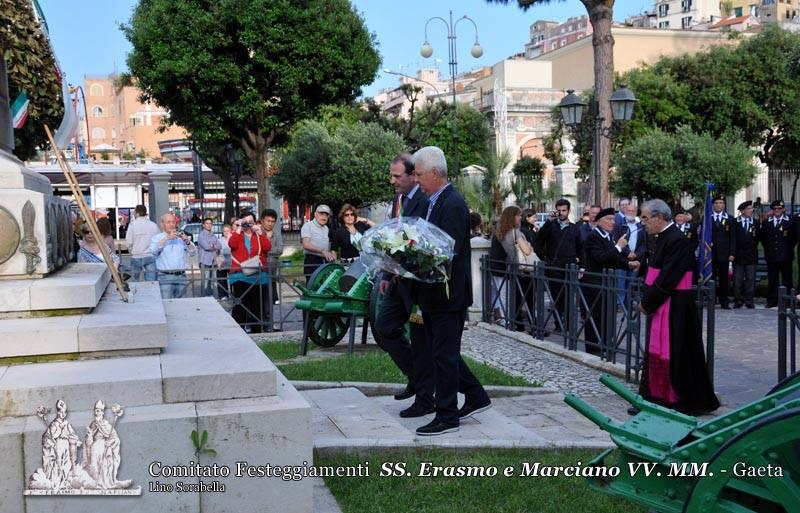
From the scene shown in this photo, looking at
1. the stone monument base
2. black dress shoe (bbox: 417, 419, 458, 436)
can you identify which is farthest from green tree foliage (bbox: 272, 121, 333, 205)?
the stone monument base

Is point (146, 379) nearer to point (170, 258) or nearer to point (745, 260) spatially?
point (170, 258)

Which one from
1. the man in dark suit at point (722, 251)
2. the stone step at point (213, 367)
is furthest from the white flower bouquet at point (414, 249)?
the man in dark suit at point (722, 251)

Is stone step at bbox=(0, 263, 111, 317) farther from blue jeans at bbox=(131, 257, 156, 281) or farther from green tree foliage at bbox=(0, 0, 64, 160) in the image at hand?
blue jeans at bbox=(131, 257, 156, 281)

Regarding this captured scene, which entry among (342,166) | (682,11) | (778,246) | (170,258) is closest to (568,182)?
(342,166)

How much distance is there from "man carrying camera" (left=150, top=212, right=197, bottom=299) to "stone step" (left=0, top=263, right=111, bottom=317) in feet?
23.8

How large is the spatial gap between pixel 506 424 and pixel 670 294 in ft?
6.92

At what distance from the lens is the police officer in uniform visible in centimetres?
1516

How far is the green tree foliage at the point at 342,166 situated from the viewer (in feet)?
108

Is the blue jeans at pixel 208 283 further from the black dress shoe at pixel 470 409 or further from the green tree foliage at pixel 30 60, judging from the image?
the black dress shoe at pixel 470 409

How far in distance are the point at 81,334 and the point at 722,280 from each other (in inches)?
499

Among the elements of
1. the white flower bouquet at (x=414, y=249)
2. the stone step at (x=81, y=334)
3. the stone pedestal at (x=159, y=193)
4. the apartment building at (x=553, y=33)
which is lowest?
the stone step at (x=81, y=334)

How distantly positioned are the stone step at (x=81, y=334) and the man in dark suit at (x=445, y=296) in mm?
1765

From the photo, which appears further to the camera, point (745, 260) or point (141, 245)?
point (745, 260)

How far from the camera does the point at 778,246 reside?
15211mm
